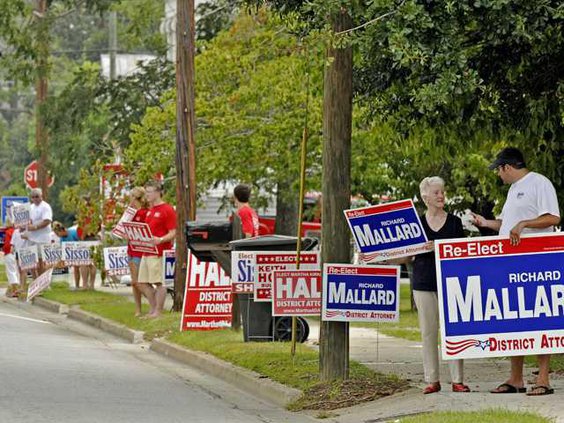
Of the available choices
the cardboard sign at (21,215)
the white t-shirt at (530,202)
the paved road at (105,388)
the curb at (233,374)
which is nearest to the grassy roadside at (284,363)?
the curb at (233,374)

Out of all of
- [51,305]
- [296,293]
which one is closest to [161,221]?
[51,305]

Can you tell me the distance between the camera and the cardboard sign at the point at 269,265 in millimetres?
15297

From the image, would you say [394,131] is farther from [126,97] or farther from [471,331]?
[126,97]

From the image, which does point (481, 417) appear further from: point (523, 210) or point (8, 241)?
point (8, 241)

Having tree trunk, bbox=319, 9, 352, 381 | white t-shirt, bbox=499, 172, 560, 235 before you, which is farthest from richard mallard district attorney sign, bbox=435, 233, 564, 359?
tree trunk, bbox=319, 9, 352, 381

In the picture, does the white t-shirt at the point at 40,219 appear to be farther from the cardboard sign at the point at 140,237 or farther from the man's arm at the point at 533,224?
the man's arm at the point at 533,224

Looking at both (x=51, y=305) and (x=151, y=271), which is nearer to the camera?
(x=151, y=271)

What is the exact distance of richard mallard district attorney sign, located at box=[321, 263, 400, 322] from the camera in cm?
1325

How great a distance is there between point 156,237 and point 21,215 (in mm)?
8388

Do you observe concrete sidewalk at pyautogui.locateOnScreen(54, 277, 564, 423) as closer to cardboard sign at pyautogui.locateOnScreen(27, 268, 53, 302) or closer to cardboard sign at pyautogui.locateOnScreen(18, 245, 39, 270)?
cardboard sign at pyautogui.locateOnScreen(27, 268, 53, 302)

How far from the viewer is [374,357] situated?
1598 centimetres

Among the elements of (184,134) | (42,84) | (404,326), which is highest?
(42,84)

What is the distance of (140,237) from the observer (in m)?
21.0

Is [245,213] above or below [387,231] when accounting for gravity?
above
